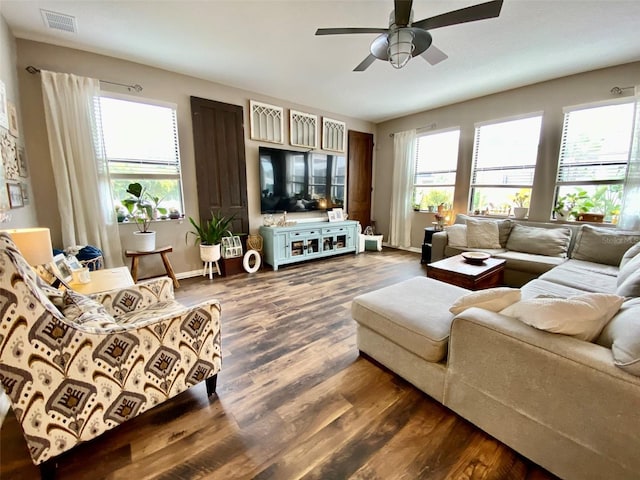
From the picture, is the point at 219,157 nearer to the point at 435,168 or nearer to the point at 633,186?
the point at 435,168

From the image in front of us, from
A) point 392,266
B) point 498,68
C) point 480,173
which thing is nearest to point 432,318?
point 392,266

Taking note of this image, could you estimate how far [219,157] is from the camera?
3627 mm

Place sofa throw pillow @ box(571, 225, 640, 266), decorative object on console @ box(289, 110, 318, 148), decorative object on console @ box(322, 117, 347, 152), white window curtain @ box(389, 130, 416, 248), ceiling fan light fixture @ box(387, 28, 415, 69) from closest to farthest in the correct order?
ceiling fan light fixture @ box(387, 28, 415, 69), sofa throw pillow @ box(571, 225, 640, 266), decorative object on console @ box(289, 110, 318, 148), decorative object on console @ box(322, 117, 347, 152), white window curtain @ box(389, 130, 416, 248)

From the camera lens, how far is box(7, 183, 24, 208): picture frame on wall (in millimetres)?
1990

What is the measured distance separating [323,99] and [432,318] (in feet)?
12.5

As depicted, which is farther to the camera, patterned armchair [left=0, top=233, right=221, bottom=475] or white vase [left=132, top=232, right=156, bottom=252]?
white vase [left=132, top=232, right=156, bottom=252]

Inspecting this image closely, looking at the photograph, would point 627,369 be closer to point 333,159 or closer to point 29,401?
point 29,401

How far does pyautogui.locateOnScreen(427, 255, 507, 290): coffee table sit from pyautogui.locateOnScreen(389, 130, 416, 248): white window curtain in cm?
239

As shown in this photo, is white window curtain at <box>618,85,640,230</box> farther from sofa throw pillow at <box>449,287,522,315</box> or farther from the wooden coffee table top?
sofa throw pillow at <box>449,287,522,315</box>

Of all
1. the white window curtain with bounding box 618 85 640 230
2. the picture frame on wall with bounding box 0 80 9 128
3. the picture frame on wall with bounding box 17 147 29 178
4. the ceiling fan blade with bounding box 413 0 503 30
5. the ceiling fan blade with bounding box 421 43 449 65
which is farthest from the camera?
the white window curtain with bounding box 618 85 640 230

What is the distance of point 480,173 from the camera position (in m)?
4.23

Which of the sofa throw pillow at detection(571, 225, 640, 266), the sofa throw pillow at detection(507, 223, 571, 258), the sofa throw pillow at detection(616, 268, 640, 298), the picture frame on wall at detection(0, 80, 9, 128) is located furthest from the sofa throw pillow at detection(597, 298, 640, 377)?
the picture frame on wall at detection(0, 80, 9, 128)

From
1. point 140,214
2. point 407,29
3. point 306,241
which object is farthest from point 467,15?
point 140,214

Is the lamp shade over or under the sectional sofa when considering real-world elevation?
over
